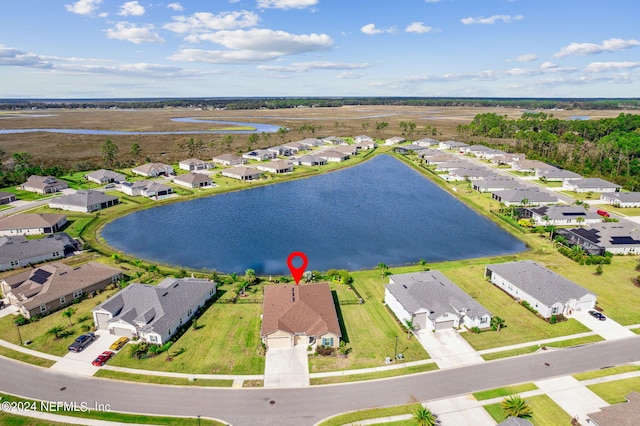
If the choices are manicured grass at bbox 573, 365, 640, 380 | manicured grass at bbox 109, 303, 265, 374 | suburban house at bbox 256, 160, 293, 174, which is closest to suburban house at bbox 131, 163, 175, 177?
suburban house at bbox 256, 160, 293, 174

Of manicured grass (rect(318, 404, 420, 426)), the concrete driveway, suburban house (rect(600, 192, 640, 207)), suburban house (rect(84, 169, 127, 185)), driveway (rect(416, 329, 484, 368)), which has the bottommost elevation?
manicured grass (rect(318, 404, 420, 426))

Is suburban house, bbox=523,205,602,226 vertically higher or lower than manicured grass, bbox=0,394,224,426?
higher

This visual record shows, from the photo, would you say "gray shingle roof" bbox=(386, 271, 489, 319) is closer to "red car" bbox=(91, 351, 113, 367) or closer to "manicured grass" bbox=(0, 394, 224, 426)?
"manicured grass" bbox=(0, 394, 224, 426)

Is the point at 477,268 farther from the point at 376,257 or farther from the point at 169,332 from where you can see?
the point at 169,332

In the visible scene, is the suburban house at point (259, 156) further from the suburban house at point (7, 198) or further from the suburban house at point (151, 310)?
the suburban house at point (151, 310)

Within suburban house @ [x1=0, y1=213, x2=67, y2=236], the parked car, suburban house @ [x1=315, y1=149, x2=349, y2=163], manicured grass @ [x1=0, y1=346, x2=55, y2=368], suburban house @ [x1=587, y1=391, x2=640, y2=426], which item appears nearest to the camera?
suburban house @ [x1=587, y1=391, x2=640, y2=426]

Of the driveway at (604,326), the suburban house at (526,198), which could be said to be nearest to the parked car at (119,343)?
the driveway at (604,326)
